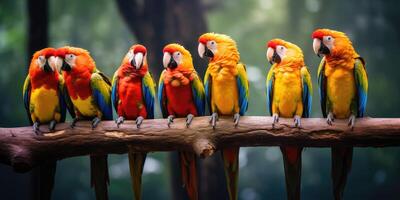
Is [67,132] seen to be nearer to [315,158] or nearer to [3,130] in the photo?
[3,130]

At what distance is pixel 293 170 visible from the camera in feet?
10.4

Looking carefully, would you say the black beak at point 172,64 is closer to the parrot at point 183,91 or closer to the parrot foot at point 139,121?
the parrot at point 183,91

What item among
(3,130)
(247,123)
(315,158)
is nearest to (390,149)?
(315,158)

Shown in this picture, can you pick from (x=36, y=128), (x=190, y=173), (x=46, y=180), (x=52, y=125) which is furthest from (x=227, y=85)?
(x=46, y=180)

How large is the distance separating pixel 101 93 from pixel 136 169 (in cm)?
60

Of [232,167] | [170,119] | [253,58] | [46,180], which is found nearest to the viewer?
[170,119]

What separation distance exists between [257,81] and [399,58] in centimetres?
175

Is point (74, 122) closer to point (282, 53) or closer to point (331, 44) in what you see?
point (282, 53)

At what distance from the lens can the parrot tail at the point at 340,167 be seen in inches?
123

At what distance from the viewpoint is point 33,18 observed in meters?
5.31

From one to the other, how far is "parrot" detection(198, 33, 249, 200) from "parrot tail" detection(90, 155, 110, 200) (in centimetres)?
88

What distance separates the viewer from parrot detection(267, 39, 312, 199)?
312 centimetres

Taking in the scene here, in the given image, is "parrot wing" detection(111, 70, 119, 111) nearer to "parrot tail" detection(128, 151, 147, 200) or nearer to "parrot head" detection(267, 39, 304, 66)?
"parrot tail" detection(128, 151, 147, 200)

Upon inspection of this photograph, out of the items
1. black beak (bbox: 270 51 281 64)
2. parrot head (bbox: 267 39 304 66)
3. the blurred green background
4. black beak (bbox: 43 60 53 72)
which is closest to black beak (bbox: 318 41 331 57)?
parrot head (bbox: 267 39 304 66)
